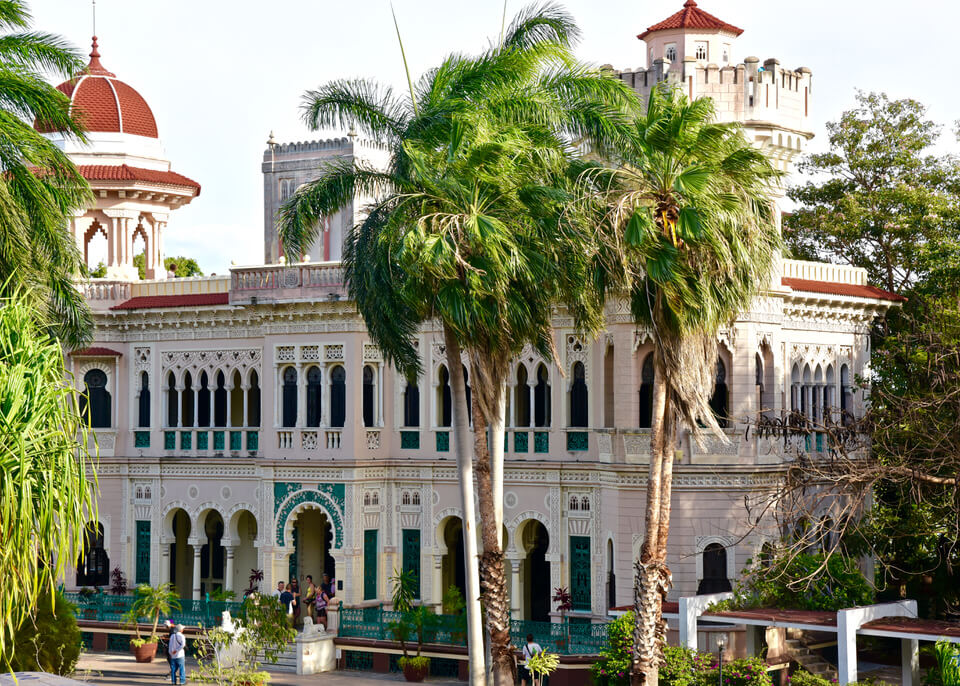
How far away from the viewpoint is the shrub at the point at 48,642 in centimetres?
2666

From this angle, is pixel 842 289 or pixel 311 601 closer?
pixel 311 601

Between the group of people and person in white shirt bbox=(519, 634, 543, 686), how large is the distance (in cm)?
599

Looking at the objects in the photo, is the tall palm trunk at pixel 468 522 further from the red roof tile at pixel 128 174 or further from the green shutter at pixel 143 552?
the red roof tile at pixel 128 174

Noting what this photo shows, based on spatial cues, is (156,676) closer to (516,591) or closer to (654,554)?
(516,591)

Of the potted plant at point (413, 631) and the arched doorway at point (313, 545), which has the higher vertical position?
the arched doorway at point (313, 545)

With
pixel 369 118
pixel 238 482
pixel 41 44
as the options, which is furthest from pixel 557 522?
pixel 41 44

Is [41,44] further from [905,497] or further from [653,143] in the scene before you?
[905,497]

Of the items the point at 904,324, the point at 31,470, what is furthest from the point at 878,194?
the point at 31,470

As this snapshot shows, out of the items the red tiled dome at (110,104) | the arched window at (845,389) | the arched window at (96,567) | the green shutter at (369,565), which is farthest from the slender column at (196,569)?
the arched window at (845,389)

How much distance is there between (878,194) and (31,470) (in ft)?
84.4

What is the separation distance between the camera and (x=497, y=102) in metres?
23.8

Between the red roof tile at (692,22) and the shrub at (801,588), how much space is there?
11.8 metres

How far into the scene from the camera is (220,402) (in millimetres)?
37094

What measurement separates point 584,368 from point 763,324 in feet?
12.5
